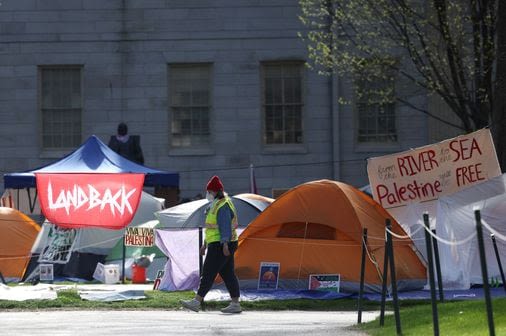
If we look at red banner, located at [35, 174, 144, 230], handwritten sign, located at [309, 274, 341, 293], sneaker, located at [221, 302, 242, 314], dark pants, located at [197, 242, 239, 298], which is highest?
red banner, located at [35, 174, 144, 230]

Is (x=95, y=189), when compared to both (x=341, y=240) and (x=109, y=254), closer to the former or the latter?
(x=109, y=254)

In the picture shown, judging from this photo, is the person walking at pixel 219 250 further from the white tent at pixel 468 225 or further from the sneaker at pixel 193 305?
the white tent at pixel 468 225

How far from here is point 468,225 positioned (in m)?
18.5

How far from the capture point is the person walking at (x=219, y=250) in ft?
52.8

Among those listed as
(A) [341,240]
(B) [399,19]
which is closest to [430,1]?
(B) [399,19]

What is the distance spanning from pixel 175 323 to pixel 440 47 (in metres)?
11.2

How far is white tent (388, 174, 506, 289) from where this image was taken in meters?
18.3

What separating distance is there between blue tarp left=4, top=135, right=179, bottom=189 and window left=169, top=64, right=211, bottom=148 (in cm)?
613

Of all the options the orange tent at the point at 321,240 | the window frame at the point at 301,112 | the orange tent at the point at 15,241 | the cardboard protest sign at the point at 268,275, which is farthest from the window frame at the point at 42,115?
the cardboard protest sign at the point at 268,275

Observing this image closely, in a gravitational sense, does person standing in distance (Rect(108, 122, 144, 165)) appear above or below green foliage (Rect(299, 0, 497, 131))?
below

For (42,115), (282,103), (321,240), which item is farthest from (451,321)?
(42,115)

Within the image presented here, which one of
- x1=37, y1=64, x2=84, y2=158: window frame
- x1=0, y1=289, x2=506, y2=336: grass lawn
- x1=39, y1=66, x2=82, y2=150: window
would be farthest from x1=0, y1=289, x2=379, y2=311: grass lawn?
x1=39, y1=66, x2=82, y2=150: window

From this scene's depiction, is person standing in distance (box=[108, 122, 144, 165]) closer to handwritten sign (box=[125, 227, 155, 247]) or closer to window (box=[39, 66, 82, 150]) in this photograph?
window (box=[39, 66, 82, 150])

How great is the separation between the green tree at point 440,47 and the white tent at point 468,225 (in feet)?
4.22
